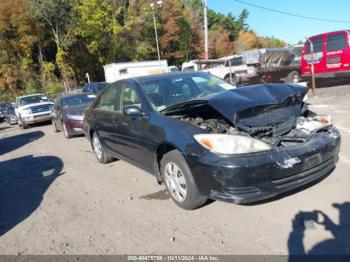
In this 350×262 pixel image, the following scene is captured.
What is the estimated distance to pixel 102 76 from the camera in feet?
152

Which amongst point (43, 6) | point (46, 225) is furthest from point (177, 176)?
point (43, 6)

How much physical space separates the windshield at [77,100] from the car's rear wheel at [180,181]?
305 inches

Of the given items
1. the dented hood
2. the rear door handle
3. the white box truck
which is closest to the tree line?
the white box truck

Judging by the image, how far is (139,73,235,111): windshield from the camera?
4639 mm

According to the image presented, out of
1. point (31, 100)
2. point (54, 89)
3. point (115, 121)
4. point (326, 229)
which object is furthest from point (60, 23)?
point (326, 229)

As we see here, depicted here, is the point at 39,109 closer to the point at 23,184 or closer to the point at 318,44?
the point at 23,184

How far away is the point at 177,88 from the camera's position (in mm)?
4945

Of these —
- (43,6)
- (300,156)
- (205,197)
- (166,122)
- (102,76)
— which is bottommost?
(102,76)

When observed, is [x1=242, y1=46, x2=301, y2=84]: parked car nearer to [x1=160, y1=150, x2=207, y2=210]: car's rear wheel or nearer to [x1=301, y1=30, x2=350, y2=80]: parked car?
[x1=301, y1=30, x2=350, y2=80]: parked car

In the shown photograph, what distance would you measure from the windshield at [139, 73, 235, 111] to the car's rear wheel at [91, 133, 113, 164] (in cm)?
194

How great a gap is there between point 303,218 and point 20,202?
3945 millimetres

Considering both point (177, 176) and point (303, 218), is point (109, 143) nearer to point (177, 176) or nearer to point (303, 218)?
point (177, 176)

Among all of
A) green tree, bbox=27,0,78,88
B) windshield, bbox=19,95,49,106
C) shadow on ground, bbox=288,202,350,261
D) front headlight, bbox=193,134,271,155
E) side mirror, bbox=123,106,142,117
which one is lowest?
windshield, bbox=19,95,49,106

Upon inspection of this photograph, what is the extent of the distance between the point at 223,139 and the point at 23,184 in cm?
409
